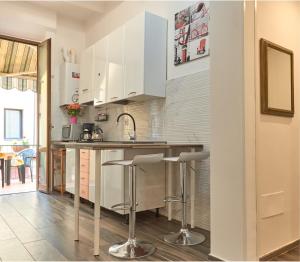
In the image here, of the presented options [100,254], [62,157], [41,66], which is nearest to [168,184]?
[100,254]

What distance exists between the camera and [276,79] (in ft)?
7.16

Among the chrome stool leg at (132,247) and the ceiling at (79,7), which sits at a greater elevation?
the ceiling at (79,7)

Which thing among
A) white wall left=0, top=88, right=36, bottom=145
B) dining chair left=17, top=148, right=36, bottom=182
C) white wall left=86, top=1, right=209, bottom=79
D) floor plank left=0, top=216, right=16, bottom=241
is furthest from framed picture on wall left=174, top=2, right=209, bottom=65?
white wall left=0, top=88, right=36, bottom=145

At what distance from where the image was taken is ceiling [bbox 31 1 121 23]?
437 centimetres

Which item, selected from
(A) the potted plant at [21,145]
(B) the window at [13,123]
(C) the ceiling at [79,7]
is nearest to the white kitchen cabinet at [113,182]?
(C) the ceiling at [79,7]

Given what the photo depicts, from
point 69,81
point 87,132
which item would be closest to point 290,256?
point 87,132

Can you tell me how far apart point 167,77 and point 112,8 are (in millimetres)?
1942

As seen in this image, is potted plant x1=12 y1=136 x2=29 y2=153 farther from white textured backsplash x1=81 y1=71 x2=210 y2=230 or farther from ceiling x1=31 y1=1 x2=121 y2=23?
white textured backsplash x1=81 y1=71 x2=210 y2=230

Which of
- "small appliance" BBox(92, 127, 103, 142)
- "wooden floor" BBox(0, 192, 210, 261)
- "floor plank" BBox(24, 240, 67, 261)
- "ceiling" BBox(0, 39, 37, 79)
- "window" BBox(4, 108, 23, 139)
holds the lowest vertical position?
"wooden floor" BBox(0, 192, 210, 261)

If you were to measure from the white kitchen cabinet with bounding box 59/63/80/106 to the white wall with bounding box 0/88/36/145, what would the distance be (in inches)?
176

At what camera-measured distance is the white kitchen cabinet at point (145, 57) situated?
313cm

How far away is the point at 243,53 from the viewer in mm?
1845

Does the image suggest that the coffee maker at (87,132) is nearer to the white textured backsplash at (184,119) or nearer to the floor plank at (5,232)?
the white textured backsplash at (184,119)

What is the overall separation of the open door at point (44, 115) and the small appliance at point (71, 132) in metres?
0.25
